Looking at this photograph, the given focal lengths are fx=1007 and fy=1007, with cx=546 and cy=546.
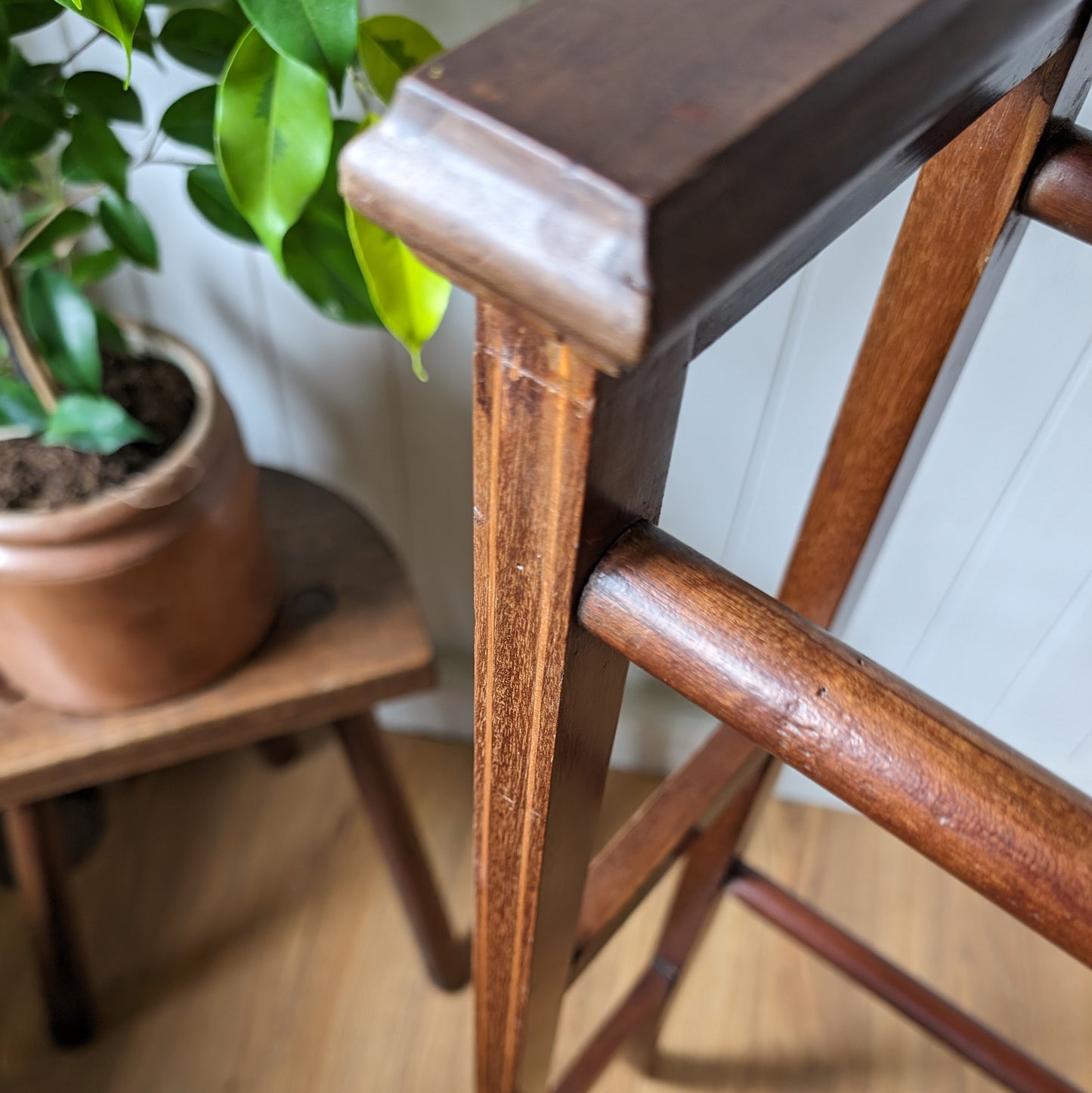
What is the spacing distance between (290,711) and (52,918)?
397mm

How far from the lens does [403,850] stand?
899 mm

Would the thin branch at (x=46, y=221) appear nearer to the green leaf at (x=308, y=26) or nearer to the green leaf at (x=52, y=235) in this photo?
the green leaf at (x=52, y=235)

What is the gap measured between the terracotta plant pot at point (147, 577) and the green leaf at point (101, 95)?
168 mm

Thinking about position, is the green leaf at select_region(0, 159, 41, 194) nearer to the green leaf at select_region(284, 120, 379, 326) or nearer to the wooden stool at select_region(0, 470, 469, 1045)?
the green leaf at select_region(284, 120, 379, 326)

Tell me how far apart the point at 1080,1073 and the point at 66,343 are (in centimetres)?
111

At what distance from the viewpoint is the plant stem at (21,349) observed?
59 cm

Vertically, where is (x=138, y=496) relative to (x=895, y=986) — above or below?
above

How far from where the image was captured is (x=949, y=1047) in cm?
74

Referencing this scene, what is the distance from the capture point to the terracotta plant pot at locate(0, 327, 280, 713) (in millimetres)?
581

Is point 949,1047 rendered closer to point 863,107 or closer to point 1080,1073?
point 1080,1073

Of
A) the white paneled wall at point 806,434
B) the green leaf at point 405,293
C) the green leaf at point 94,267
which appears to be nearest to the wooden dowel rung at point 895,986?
the white paneled wall at point 806,434

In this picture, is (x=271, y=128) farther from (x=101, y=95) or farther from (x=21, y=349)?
(x=21, y=349)

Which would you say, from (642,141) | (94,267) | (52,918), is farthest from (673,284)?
(52,918)

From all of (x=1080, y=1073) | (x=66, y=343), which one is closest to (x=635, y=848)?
(x=66, y=343)
